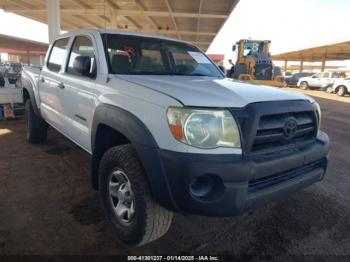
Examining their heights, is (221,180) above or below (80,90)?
below

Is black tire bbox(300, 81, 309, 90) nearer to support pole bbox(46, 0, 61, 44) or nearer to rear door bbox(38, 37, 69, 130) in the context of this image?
support pole bbox(46, 0, 61, 44)

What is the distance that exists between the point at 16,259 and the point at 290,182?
2252mm

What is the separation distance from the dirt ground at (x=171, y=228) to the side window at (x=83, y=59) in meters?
1.42

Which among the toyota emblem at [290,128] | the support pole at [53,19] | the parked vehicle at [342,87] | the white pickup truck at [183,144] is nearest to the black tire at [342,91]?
the parked vehicle at [342,87]

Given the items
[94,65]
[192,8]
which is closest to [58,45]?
[94,65]

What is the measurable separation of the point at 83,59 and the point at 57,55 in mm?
1644

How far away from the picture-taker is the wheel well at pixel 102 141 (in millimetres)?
2770

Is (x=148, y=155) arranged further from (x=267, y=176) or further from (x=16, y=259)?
(x=16, y=259)

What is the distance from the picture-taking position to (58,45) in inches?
173

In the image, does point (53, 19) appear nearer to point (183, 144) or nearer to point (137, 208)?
point (137, 208)

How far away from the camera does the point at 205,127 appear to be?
2.07 meters

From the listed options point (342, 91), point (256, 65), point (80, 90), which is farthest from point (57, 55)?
point (342, 91)

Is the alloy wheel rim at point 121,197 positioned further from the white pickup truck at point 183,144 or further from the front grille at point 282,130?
the front grille at point 282,130


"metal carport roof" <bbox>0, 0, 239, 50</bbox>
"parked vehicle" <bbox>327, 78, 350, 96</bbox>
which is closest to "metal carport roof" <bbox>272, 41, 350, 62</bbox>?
"parked vehicle" <bbox>327, 78, 350, 96</bbox>
